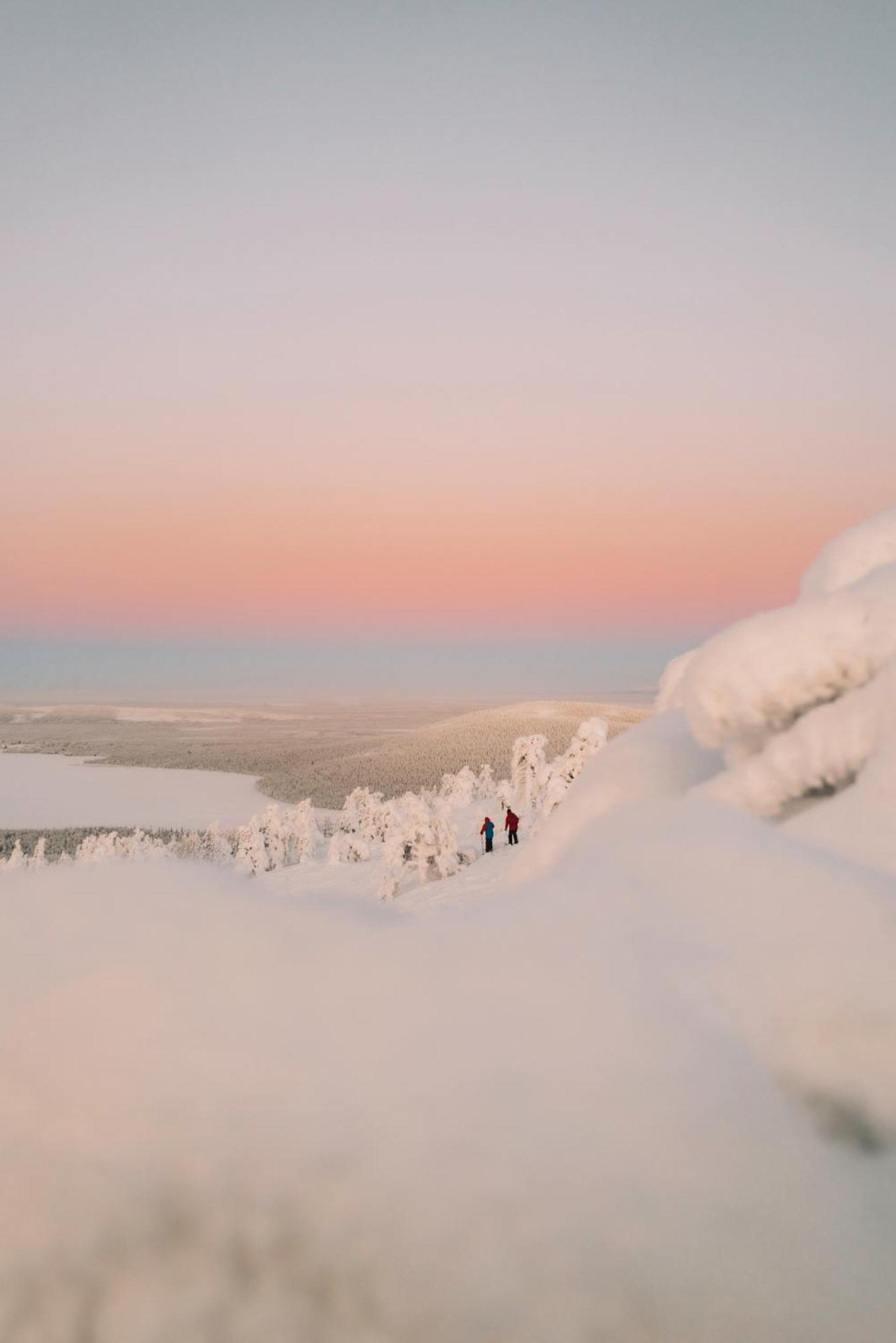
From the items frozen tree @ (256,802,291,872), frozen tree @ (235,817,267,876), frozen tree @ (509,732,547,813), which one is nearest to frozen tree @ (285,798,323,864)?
frozen tree @ (256,802,291,872)

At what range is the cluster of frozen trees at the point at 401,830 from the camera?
32625 mm

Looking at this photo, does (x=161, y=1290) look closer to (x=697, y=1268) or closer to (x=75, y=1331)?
(x=75, y=1331)

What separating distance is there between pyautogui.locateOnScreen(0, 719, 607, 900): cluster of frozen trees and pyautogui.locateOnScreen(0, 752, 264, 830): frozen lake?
16816 mm

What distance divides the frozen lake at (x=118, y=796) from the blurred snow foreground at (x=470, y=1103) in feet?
246

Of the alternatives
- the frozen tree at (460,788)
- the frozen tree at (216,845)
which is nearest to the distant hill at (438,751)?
the frozen tree at (460,788)

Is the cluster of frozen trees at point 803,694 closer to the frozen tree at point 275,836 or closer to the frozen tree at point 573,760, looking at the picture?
the frozen tree at point 573,760

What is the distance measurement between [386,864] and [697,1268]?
32.7m

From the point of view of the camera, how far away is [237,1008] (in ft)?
6.66

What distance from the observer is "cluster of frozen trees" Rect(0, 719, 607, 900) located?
1284 inches

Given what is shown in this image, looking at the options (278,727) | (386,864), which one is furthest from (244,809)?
(278,727)

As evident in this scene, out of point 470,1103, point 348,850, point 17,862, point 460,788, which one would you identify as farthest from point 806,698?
point 460,788

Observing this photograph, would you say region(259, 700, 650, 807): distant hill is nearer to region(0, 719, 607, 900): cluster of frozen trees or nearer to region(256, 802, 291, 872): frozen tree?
region(0, 719, 607, 900): cluster of frozen trees

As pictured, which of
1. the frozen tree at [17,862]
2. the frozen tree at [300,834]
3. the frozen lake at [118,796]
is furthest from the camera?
the frozen lake at [118,796]

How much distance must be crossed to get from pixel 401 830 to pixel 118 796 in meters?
77.8
